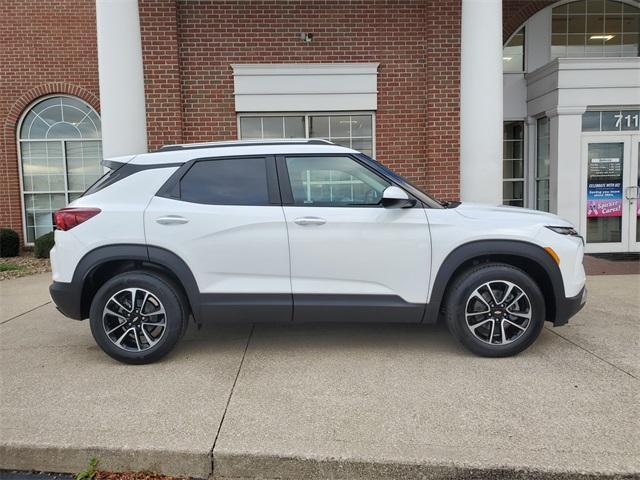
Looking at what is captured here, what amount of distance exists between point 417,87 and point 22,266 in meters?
8.19

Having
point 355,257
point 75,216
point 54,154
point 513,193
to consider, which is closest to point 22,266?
point 54,154

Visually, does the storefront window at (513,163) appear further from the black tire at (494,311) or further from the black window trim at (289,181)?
the black window trim at (289,181)

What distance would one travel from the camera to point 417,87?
27.5 feet

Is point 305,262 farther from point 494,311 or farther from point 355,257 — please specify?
point 494,311

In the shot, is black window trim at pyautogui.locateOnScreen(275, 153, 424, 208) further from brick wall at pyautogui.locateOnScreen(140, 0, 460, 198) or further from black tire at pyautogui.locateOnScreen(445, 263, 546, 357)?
brick wall at pyautogui.locateOnScreen(140, 0, 460, 198)

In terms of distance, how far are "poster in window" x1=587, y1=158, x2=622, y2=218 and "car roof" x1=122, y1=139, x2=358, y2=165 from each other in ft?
22.6

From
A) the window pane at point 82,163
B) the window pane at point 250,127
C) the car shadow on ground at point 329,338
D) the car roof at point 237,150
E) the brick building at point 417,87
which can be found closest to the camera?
the car roof at point 237,150

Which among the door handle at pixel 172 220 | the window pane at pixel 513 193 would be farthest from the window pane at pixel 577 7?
the door handle at pixel 172 220

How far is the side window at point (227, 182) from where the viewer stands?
4.24 m

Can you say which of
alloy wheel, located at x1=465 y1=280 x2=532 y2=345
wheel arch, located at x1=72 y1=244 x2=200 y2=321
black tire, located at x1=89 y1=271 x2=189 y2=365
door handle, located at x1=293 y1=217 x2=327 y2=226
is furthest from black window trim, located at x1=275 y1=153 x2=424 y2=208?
black tire, located at x1=89 y1=271 x2=189 y2=365

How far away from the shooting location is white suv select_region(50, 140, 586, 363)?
162 inches

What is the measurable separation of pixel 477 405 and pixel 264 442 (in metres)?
1.45

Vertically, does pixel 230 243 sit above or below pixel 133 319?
above

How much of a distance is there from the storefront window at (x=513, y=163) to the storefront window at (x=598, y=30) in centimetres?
165
